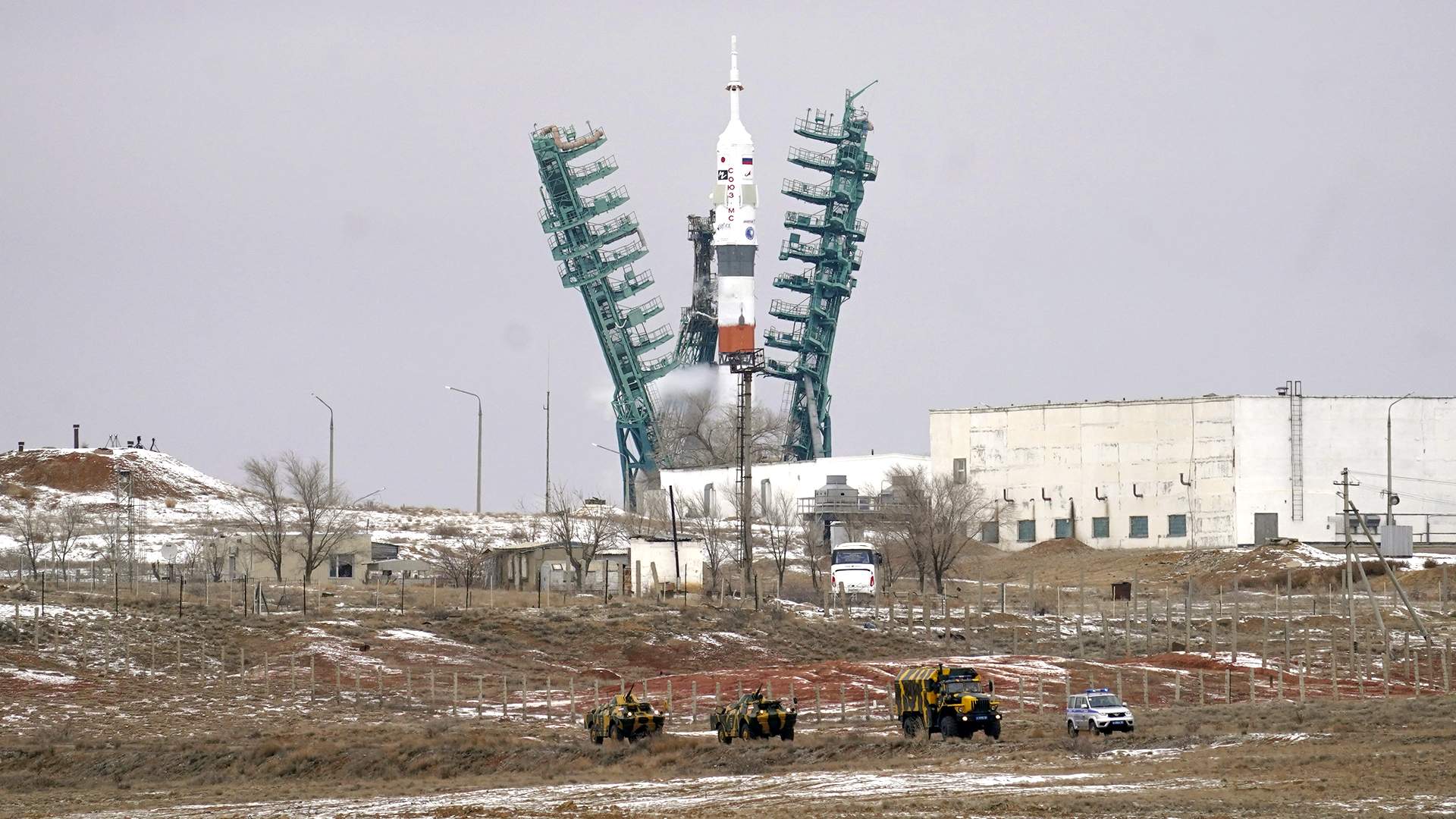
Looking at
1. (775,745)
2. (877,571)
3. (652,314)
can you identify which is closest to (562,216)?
(652,314)

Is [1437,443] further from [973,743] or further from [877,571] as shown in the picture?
[973,743]

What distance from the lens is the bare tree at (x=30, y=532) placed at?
284ft

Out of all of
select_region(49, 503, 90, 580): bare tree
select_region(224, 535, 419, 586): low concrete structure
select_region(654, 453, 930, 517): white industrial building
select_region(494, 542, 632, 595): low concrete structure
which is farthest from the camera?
select_region(654, 453, 930, 517): white industrial building

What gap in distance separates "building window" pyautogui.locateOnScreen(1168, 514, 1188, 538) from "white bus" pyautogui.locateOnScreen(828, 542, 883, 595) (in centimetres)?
2293

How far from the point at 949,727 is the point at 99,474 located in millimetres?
89460

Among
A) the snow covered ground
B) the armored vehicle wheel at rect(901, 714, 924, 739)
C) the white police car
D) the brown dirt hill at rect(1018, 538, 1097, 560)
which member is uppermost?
the brown dirt hill at rect(1018, 538, 1097, 560)

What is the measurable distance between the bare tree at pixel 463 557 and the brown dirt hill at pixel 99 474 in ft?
72.2

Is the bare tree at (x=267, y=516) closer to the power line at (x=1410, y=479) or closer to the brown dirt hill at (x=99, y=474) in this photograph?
the brown dirt hill at (x=99, y=474)

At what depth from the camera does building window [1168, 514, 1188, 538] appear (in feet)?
314

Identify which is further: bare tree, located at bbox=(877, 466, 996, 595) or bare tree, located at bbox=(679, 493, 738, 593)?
bare tree, located at bbox=(877, 466, 996, 595)

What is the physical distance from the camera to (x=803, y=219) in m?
120

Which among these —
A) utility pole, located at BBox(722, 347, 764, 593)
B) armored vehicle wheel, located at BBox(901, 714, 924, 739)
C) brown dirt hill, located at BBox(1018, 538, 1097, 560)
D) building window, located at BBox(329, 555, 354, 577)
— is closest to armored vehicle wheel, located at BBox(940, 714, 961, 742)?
armored vehicle wheel, located at BBox(901, 714, 924, 739)

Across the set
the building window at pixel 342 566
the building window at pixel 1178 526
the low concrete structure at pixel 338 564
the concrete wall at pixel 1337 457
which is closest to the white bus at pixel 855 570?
the low concrete structure at pixel 338 564

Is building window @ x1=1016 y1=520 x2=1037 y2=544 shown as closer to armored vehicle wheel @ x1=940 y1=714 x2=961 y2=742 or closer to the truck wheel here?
the truck wheel
